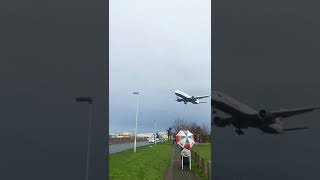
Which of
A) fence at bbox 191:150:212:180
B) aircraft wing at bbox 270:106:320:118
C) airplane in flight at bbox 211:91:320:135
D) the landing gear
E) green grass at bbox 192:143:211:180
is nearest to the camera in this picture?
aircraft wing at bbox 270:106:320:118

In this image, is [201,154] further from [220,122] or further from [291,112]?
[291,112]

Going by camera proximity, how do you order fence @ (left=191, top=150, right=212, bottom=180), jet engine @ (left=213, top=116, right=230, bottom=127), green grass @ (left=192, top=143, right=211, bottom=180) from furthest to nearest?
fence @ (left=191, top=150, right=212, bottom=180) → green grass @ (left=192, top=143, right=211, bottom=180) → jet engine @ (left=213, top=116, right=230, bottom=127)

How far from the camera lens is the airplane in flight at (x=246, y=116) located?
43.2ft

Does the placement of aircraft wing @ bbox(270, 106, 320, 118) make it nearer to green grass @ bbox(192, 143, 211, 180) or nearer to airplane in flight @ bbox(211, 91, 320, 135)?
airplane in flight @ bbox(211, 91, 320, 135)

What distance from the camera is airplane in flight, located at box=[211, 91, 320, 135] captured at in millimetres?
13167

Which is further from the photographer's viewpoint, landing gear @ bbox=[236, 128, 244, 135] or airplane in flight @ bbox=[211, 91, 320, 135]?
landing gear @ bbox=[236, 128, 244, 135]

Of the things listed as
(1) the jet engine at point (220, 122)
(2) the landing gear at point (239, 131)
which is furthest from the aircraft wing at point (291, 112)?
(1) the jet engine at point (220, 122)

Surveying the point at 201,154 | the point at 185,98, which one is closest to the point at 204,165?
the point at 201,154

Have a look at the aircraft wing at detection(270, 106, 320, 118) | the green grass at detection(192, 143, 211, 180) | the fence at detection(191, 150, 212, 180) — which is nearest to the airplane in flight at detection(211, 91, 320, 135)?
the aircraft wing at detection(270, 106, 320, 118)

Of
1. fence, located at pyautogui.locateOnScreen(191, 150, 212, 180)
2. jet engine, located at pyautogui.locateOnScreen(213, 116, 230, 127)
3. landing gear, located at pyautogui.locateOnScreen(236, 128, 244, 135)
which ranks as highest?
jet engine, located at pyautogui.locateOnScreen(213, 116, 230, 127)
